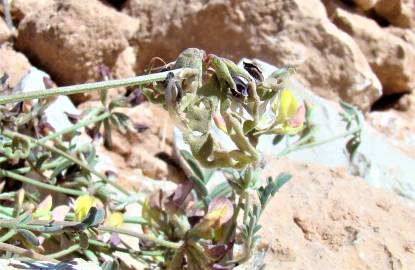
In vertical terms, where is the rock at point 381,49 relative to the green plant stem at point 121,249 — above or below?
below

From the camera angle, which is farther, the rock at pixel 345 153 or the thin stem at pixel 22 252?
the rock at pixel 345 153

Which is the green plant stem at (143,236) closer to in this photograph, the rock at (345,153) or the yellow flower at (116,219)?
the yellow flower at (116,219)

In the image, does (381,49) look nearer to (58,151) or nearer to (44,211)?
(58,151)

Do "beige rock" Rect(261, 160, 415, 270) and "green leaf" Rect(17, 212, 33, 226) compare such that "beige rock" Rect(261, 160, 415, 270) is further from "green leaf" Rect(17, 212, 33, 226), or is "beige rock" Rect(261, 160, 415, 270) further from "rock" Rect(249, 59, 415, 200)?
"green leaf" Rect(17, 212, 33, 226)

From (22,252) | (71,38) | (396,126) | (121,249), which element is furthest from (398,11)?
(22,252)

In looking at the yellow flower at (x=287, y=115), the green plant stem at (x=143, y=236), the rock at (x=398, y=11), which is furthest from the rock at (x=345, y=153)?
the rock at (x=398, y=11)

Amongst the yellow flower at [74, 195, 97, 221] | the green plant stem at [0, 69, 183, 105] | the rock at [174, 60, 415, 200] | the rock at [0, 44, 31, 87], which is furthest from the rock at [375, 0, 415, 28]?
the green plant stem at [0, 69, 183, 105]

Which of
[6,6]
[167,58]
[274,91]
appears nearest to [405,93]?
[167,58]
